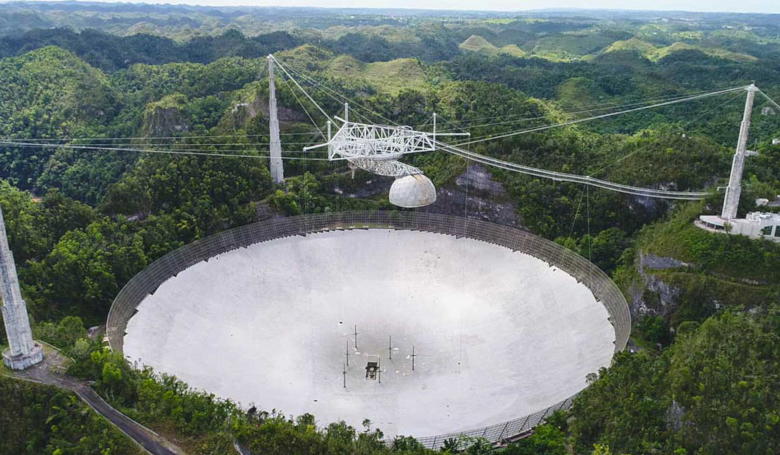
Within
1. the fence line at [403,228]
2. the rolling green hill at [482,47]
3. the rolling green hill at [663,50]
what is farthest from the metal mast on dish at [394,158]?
the rolling green hill at [482,47]

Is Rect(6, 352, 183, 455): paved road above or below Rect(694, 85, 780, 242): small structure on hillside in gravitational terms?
below

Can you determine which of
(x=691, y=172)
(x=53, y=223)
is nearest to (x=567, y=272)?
(x=691, y=172)

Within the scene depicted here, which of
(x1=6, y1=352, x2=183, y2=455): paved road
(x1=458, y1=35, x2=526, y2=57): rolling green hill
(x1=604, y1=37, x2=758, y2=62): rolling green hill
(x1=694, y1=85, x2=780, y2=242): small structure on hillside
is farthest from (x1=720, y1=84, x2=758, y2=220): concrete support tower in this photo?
(x1=458, y1=35, x2=526, y2=57): rolling green hill

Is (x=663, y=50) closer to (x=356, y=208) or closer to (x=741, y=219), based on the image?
(x=356, y=208)

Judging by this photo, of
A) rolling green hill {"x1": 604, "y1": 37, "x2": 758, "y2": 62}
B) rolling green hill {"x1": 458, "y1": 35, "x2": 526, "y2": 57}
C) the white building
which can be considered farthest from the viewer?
rolling green hill {"x1": 458, "y1": 35, "x2": 526, "y2": 57}

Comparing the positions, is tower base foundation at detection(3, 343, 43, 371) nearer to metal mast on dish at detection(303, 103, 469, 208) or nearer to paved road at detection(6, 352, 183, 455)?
paved road at detection(6, 352, 183, 455)

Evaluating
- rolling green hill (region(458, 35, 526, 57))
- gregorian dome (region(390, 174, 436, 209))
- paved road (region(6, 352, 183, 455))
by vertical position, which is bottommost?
paved road (region(6, 352, 183, 455))

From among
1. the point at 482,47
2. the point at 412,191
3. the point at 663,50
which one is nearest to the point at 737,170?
the point at 412,191
